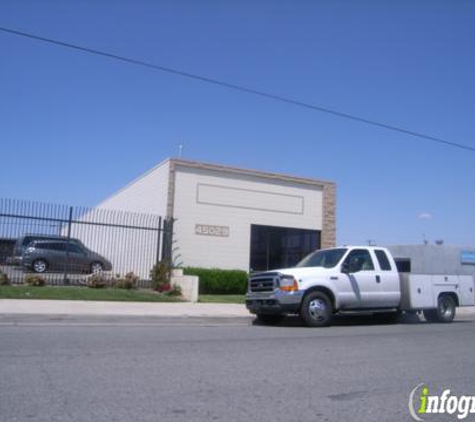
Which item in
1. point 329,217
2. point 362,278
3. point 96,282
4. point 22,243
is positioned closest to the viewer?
point 362,278

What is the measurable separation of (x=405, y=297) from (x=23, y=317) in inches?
373

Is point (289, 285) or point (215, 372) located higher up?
point (289, 285)

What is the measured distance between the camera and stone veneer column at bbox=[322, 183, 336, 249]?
27.9 m

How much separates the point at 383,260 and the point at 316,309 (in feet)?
8.37

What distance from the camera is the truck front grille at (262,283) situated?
45.2 feet

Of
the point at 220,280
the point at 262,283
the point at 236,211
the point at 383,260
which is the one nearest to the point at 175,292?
the point at 220,280

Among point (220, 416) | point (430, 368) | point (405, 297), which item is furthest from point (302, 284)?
point (220, 416)

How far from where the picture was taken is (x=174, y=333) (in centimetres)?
1148

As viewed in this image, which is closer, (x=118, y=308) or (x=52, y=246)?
(x=118, y=308)

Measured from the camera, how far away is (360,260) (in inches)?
572

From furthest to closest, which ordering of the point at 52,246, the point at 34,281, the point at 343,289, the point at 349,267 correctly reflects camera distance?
the point at 52,246, the point at 34,281, the point at 349,267, the point at 343,289

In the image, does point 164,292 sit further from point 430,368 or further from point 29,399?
point 29,399

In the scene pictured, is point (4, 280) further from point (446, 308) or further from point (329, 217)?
point (329, 217)

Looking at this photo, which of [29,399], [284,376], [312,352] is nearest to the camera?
[29,399]
